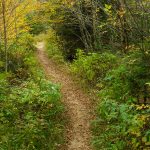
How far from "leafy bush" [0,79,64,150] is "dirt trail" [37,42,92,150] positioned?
0.36m

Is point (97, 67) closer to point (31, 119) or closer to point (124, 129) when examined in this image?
point (31, 119)

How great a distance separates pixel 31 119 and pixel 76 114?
2.40 meters

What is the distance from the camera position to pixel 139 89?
29.8 feet

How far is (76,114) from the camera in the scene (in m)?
10.7

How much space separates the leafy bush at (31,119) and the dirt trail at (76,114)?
1.18 ft

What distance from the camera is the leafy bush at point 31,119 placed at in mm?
7844

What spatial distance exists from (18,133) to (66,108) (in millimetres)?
3288

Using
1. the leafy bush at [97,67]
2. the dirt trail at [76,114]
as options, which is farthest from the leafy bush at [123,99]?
the leafy bush at [97,67]

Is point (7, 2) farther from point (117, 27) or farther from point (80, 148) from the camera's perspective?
point (80, 148)

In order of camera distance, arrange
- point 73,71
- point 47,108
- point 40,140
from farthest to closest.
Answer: point 73,71
point 47,108
point 40,140

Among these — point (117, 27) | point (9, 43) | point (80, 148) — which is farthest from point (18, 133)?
point (9, 43)

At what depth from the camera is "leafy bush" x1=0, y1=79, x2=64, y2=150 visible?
7.84 m

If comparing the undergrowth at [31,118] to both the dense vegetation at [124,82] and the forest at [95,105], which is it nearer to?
the forest at [95,105]

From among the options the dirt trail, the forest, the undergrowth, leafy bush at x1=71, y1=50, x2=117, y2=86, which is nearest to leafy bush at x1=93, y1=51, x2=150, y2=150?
the forest
